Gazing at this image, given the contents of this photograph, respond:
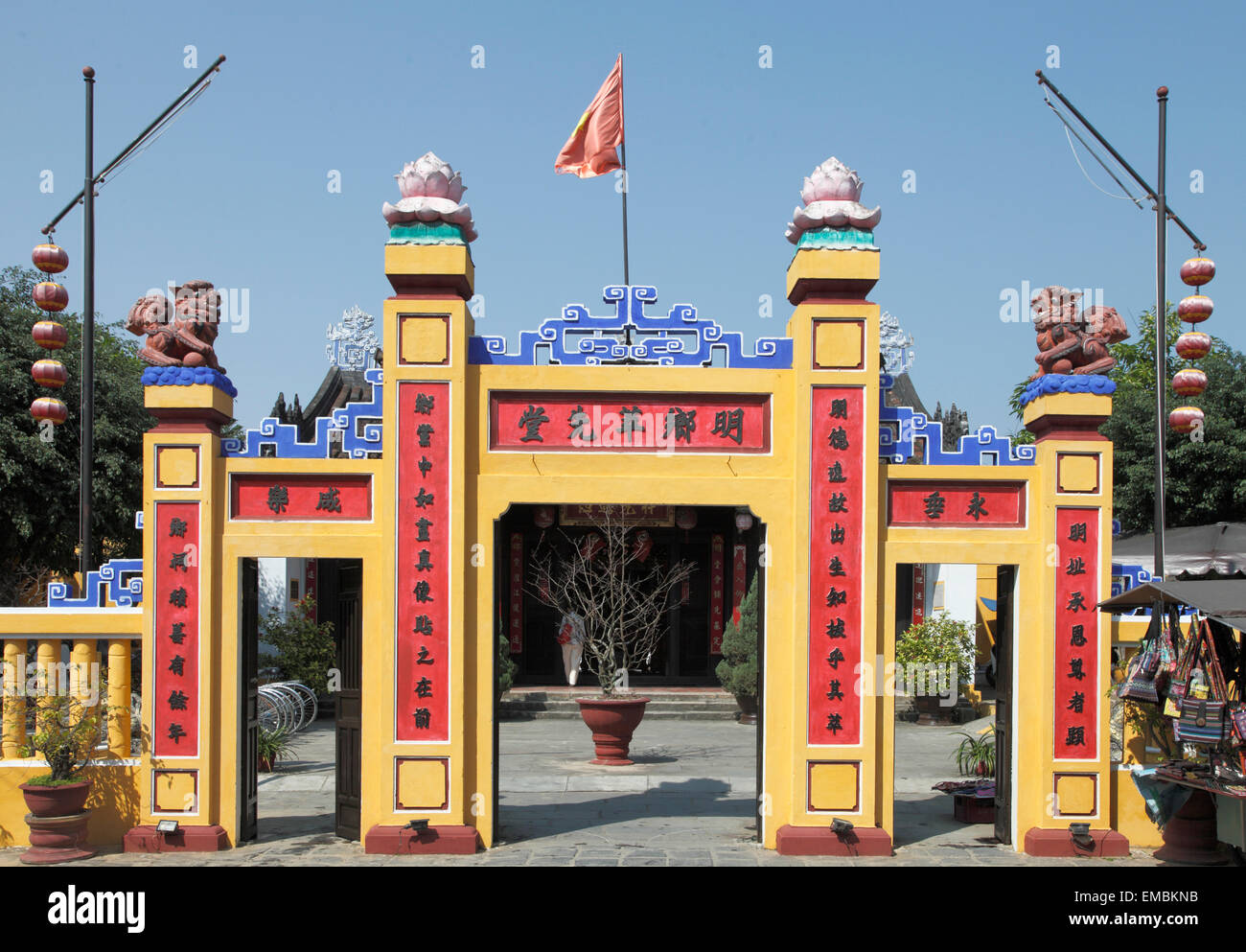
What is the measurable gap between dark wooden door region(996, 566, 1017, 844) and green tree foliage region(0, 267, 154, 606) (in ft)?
33.1

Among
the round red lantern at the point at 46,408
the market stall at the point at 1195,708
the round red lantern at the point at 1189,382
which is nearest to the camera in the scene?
the market stall at the point at 1195,708

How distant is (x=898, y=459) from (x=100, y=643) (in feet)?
20.7

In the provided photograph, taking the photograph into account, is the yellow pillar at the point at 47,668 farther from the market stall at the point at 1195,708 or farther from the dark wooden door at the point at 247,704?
the market stall at the point at 1195,708

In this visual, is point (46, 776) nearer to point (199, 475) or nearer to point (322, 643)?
point (199, 475)

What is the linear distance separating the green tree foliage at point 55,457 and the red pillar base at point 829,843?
361 inches

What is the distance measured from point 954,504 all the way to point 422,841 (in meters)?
4.39

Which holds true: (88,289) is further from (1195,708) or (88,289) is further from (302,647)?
(1195,708)

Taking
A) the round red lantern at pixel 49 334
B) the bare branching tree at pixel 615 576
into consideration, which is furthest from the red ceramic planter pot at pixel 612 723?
the round red lantern at pixel 49 334

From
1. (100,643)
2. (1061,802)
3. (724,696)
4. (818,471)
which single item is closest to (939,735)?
(724,696)

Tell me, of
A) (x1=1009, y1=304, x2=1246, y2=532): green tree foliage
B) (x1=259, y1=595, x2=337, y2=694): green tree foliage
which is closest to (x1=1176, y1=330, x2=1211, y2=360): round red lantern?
(x1=1009, y1=304, x2=1246, y2=532): green tree foliage

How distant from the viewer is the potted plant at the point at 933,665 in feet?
54.8

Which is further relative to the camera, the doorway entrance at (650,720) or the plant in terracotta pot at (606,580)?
the plant in terracotta pot at (606,580)

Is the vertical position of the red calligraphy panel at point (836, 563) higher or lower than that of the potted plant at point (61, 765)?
higher

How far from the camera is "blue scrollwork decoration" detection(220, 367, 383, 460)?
8.24 metres
